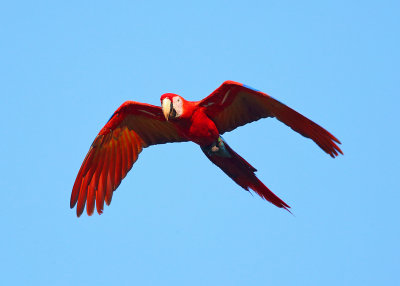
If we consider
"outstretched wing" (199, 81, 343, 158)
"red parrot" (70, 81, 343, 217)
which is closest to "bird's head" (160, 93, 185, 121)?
"red parrot" (70, 81, 343, 217)

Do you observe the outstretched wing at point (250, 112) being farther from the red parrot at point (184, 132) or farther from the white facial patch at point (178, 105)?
the white facial patch at point (178, 105)

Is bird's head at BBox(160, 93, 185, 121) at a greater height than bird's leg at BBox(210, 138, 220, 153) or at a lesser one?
greater

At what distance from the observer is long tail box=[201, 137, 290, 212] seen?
9.35m

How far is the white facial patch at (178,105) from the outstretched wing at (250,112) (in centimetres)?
43

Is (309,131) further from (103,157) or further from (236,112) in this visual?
(103,157)

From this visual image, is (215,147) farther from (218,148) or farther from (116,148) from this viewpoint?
(116,148)

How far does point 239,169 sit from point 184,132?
3.32 ft

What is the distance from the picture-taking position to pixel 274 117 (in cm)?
911

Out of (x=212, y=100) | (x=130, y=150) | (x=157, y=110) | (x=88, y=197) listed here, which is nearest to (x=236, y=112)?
(x=212, y=100)

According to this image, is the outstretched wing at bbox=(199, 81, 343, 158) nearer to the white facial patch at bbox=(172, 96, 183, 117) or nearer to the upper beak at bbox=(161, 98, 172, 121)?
the white facial patch at bbox=(172, 96, 183, 117)

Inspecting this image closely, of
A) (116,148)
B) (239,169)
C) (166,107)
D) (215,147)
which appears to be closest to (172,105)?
(166,107)

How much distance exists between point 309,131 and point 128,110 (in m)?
3.06

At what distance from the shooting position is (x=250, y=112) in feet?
31.0

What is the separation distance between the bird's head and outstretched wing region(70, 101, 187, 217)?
0.88m
